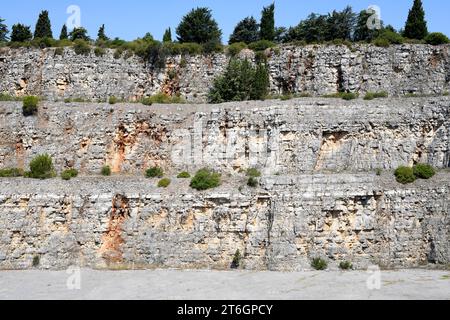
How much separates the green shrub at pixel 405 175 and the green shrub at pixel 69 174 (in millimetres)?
21247

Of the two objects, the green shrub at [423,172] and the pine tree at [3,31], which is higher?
the pine tree at [3,31]

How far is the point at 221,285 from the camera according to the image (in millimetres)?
31391

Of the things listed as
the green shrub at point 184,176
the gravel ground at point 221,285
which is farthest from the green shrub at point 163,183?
the gravel ground at point 221,285

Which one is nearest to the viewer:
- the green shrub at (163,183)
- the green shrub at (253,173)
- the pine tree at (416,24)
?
the green shrub at (163,183)

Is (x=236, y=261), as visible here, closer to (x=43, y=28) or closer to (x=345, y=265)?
(x=345, y=265)

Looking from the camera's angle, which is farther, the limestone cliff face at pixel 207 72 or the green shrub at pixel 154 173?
the limestone cliff face at pixel 207 72

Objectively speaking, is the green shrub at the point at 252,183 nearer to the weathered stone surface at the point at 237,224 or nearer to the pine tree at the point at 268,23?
the weathered stone surface at the point at 237,224

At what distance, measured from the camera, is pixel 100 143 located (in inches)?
1747

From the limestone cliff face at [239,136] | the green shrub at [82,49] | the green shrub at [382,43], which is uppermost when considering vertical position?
the green shrub at [382,43]

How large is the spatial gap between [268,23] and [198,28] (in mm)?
7127

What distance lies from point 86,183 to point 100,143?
15.8 feet

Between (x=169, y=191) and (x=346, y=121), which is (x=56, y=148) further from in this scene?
(x=346, y=121)

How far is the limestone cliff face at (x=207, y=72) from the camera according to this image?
50781 mm

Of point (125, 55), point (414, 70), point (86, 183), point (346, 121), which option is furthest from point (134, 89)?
point (414, 70)
